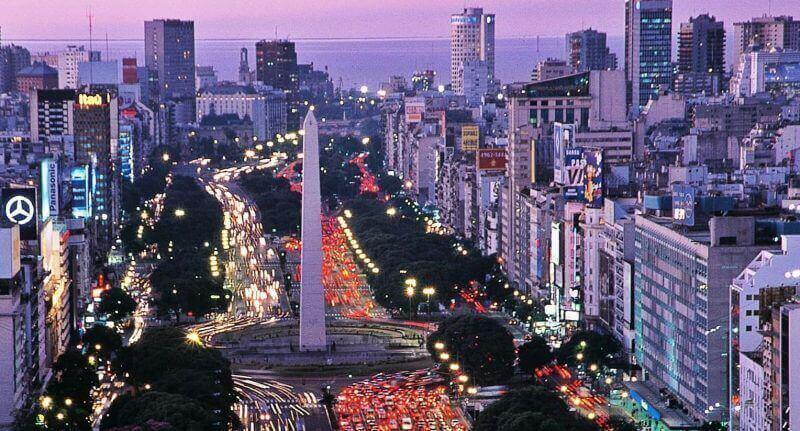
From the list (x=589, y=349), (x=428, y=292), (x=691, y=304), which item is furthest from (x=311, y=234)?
(x=691, y=304)

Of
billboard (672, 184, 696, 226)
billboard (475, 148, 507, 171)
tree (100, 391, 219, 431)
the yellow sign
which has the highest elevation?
the yellow sign

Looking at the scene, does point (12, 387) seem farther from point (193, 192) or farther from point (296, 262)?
point (193, 192)

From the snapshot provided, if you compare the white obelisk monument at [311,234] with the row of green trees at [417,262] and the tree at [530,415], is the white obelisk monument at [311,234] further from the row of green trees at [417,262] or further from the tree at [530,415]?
the tree at [530,415]

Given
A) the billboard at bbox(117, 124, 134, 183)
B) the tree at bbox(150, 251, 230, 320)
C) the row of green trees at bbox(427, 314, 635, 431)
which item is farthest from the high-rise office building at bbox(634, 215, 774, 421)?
the billboard at bbox(117, 124, 134, 183)

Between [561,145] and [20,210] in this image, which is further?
[561,145]

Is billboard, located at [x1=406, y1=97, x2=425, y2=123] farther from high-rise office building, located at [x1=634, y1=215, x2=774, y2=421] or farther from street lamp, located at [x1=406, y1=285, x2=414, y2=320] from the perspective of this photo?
high-rise office building, located at [x1=634, y1=215, x2=774, y2=421]

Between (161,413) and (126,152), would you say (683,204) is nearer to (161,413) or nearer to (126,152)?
(161,413)

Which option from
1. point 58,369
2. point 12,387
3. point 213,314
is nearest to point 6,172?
point 213,314
